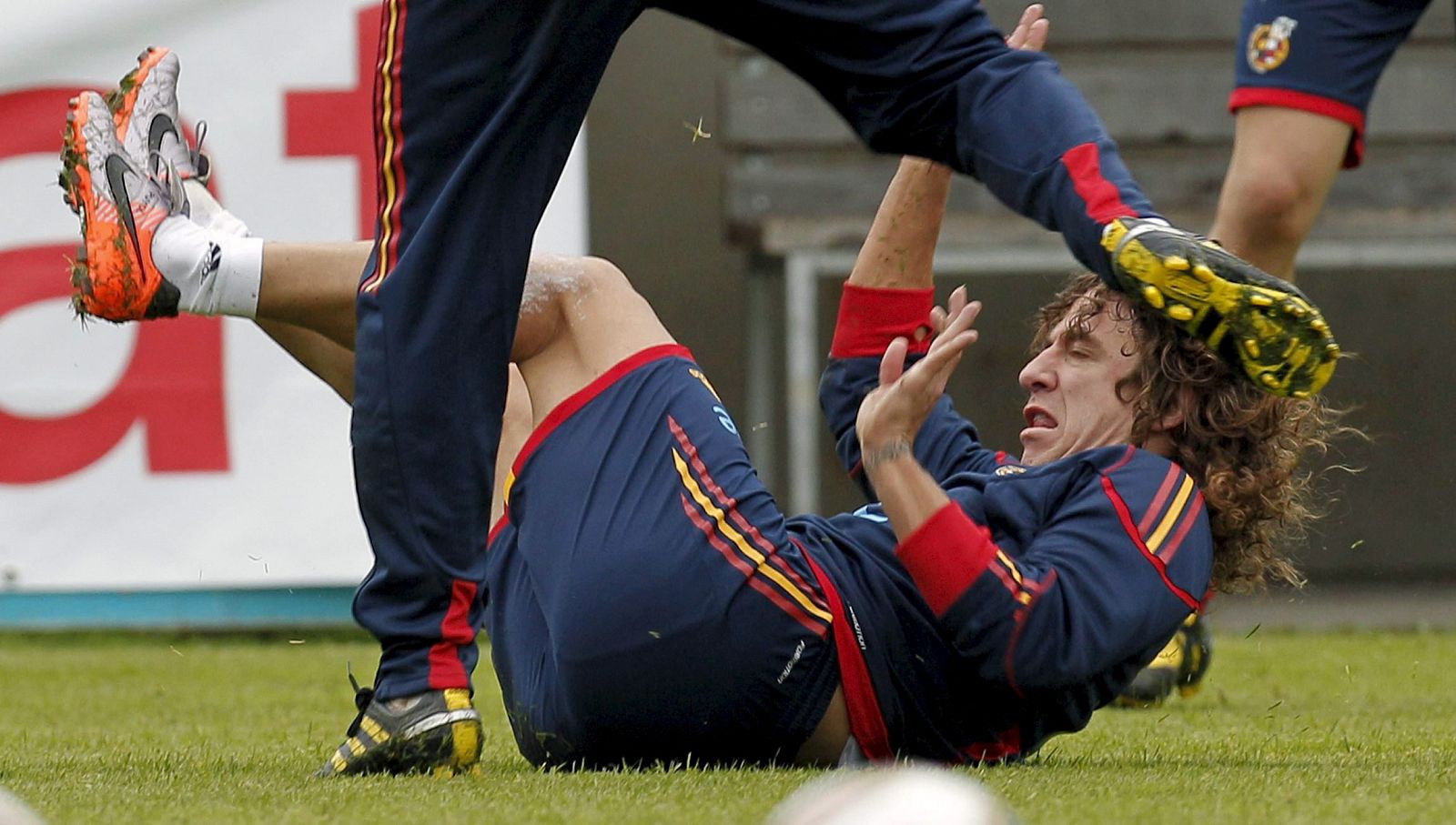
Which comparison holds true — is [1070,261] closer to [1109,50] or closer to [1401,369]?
[1109,50]

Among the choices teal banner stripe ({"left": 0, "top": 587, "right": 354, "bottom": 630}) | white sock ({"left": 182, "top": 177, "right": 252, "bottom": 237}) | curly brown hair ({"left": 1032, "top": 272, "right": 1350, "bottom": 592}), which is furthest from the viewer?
teal banner stripe ({"left": 0, "top": 587, "right": 354, "bottom": 630})

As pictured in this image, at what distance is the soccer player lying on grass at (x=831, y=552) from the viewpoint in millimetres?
2271

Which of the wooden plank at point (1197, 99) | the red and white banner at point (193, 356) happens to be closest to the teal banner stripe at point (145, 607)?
the red and white banner at point (193, 356)

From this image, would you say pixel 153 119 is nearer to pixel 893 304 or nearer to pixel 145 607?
pixel 893 304

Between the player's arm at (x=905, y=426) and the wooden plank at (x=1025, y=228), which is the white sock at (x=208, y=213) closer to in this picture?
the player's arm at (x=905, y=426)

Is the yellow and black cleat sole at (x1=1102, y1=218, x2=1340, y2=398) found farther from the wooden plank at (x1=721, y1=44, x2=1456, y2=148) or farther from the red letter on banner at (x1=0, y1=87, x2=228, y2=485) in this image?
the wooden plank at (x1=721, y1=44, x2=1456, y2=148)

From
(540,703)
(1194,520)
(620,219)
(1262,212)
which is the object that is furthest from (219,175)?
(1194,520)

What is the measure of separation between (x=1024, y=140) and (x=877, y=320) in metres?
0.61

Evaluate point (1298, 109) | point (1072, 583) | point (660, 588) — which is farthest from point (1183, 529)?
point (1298, 109)

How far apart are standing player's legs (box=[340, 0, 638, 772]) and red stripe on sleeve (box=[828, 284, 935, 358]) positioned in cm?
59

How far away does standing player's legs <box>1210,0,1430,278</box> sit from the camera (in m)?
3.77

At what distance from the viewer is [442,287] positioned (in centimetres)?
235

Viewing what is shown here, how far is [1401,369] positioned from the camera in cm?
714

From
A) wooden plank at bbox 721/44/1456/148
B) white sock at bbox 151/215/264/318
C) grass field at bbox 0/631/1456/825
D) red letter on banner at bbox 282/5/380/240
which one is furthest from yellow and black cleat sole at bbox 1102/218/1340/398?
wooden plank at bbox 721/44/1456/148
